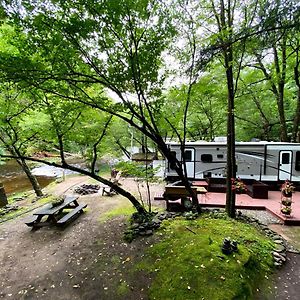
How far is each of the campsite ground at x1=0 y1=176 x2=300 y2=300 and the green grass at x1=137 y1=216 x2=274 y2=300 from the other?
10.3 inches

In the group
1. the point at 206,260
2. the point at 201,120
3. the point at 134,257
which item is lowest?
the point at 134,257

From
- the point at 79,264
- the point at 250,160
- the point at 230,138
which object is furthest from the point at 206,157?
the point at 79,264

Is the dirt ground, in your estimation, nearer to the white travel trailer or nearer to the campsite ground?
the campsite ground

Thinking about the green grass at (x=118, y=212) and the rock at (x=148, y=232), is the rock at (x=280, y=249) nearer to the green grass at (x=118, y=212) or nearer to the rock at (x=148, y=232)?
the rock at (x=148, y=232)

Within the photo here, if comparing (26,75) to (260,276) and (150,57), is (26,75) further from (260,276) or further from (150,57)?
(260,276)

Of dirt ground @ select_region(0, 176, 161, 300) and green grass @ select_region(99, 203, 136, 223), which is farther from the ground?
dirt ground @ select_region(0, 176, 161, 300)

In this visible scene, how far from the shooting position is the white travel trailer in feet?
31.0

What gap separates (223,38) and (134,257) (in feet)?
15.5

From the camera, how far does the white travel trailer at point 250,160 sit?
9445 millimetres

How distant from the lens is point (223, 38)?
14.1 feet

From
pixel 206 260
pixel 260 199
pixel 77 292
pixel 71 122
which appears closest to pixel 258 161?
pixel 260 199

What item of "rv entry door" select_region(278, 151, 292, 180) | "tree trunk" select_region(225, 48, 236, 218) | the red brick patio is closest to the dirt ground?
"tree trunk" select_region(225, 48, 236, 218)

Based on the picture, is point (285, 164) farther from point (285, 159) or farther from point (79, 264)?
point (79, 264)

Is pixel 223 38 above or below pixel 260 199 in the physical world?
above
